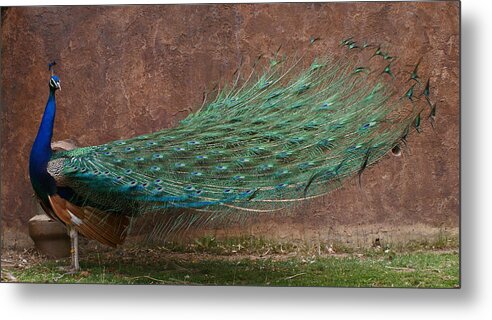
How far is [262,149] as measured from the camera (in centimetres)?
445

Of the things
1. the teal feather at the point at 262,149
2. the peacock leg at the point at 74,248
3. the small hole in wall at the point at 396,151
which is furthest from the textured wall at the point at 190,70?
the peacock leg at the point at 74,248

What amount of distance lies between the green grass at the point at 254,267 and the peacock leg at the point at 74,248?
1.8 inches

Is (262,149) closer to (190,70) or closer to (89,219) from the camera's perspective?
(190,70)

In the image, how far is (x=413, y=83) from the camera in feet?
15.2

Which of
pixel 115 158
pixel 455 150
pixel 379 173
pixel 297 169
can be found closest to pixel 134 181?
pixel 115 158

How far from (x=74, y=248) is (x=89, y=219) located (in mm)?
268

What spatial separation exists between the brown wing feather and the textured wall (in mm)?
380

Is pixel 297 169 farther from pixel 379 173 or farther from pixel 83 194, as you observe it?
pixel 83 194

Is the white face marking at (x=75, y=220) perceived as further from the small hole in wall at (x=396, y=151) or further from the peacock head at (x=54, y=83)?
the small hole in wall at (x=396, y=151)

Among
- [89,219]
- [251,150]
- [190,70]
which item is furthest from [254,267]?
[190,70]

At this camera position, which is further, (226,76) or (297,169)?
(226,76)

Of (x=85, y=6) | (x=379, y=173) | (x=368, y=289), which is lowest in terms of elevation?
(x=368, y=289)

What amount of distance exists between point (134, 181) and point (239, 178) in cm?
55

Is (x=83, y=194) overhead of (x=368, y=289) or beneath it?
overhead
